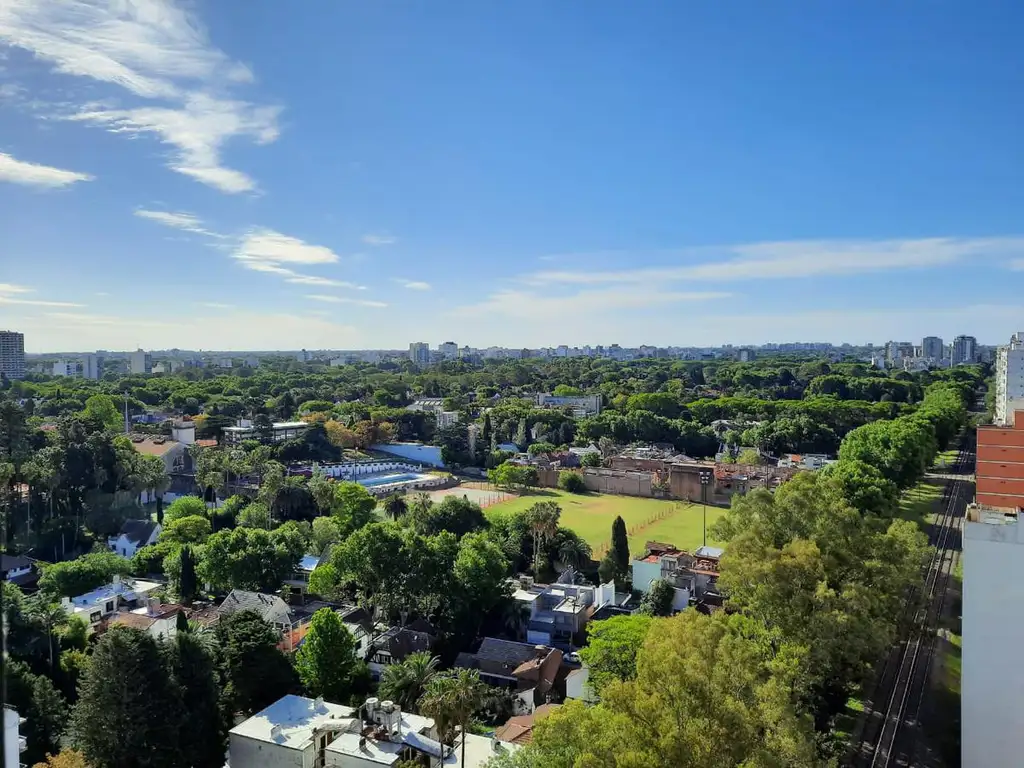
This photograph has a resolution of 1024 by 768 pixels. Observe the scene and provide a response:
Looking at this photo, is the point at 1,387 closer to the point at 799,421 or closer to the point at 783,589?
the point at 783,589

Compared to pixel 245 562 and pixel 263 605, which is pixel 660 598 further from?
pixel 245 562

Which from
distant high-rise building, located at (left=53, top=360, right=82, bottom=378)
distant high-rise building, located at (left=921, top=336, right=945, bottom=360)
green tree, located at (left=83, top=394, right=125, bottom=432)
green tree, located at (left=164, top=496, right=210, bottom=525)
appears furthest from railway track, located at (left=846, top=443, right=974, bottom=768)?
distant high-rise building, located at (left=921, top=336, right=945, bottom=360)

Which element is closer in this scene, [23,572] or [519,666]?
[519,666]

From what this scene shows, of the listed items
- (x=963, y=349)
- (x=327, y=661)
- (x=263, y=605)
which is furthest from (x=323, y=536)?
(x=963, y=349)

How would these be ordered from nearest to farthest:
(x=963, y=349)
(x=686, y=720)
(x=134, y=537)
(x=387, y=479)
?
1. (x=686, y=720)
2. (x=134, y=537)
3. (x=387, y=479)
4. (x=963, y=349)

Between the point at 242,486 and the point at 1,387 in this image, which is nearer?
the point at 1,387

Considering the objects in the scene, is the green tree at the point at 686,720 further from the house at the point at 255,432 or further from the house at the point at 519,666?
the house at the point at 255,432

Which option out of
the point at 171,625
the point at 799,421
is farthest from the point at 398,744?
the point at 799,421

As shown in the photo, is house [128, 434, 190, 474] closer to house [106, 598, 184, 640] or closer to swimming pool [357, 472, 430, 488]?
swimming pool [357, 472, 430, 488]
